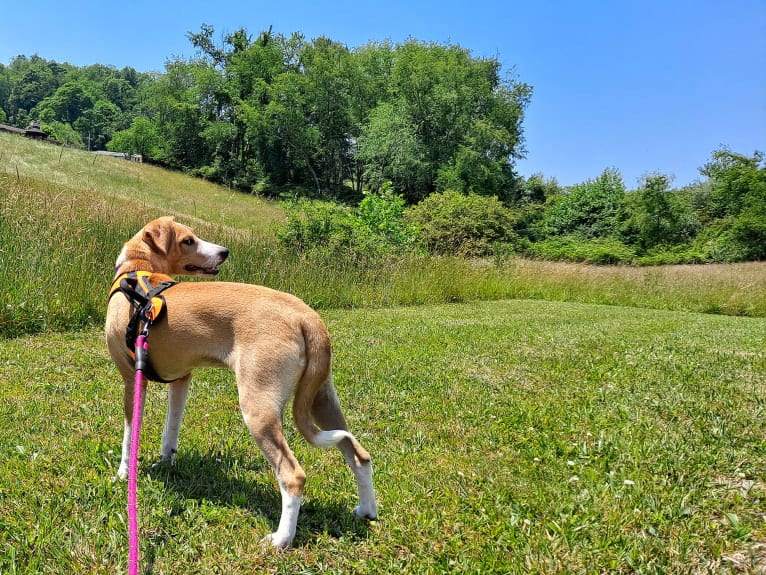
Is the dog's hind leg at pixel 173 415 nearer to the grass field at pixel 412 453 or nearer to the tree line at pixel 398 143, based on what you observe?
the grass field at pixel 412 453

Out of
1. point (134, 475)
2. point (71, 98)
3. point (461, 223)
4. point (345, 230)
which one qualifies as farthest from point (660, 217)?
point (71, 98)

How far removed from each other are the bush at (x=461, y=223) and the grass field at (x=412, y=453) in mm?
14164

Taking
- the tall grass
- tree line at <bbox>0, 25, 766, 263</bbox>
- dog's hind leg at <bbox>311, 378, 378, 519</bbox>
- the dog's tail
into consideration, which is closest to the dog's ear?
the dog's tail

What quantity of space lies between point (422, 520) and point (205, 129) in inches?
2221

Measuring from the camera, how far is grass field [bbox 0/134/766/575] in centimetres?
217

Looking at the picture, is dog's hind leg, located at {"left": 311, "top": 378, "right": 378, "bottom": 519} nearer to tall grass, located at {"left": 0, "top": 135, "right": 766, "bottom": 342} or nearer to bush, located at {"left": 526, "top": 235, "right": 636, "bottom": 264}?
tall grass, located at {"left": 0, "top": 135, "right": 766, "bottom": 342}

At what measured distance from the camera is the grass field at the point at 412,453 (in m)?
2.17

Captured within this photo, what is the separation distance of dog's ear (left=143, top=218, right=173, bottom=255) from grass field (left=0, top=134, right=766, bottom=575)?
53.3 inches

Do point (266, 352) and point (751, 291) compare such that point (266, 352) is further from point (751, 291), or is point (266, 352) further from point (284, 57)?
point (284, 57)

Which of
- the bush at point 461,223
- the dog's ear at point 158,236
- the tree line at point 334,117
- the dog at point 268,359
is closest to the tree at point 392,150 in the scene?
the tree line at point 334,117

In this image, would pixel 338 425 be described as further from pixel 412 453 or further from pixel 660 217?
pixel 660 217

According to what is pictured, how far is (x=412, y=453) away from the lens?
10.6 ft

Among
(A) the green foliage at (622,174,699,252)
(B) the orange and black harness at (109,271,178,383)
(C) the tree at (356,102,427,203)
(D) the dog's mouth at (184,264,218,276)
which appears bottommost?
(B) the orange and black harness at (109,271,178,383)

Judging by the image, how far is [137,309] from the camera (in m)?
2.40
